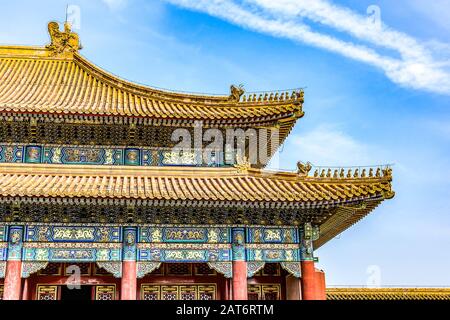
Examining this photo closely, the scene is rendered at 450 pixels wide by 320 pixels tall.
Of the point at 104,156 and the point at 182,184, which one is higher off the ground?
the point at 104,156

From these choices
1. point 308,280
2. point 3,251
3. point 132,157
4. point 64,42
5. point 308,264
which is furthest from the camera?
point 64,42

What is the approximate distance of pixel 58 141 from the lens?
17.5 m

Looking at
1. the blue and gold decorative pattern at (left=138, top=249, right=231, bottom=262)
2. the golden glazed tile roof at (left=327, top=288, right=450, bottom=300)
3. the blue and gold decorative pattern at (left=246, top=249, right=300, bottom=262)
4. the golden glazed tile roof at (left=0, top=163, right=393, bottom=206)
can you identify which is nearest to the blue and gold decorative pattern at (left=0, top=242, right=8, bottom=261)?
the golden glazed tile roof at (left=0, top=163, right=393, bottom=206)

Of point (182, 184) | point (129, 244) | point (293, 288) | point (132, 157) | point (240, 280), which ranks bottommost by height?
point (293, 288)

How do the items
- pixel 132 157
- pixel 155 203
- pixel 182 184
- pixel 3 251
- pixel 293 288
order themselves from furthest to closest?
pixel 132 157 < pixel 293 288 < pixel 182 184 < pixel 3 251 < pixel 155 203

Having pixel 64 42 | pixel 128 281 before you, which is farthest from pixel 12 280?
pixel 64 42

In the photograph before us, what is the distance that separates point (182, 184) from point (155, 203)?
6.28 feet

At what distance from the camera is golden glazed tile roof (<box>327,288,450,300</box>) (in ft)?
78.1

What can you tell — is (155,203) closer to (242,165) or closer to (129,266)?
(129,266)

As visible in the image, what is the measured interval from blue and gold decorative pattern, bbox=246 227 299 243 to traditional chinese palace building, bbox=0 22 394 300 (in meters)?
0.03

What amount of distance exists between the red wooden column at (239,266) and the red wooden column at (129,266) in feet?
8.99

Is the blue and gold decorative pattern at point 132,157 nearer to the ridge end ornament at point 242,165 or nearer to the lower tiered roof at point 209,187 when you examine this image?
the lower tiered roof at point 209,187

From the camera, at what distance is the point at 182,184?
16.2 metres
